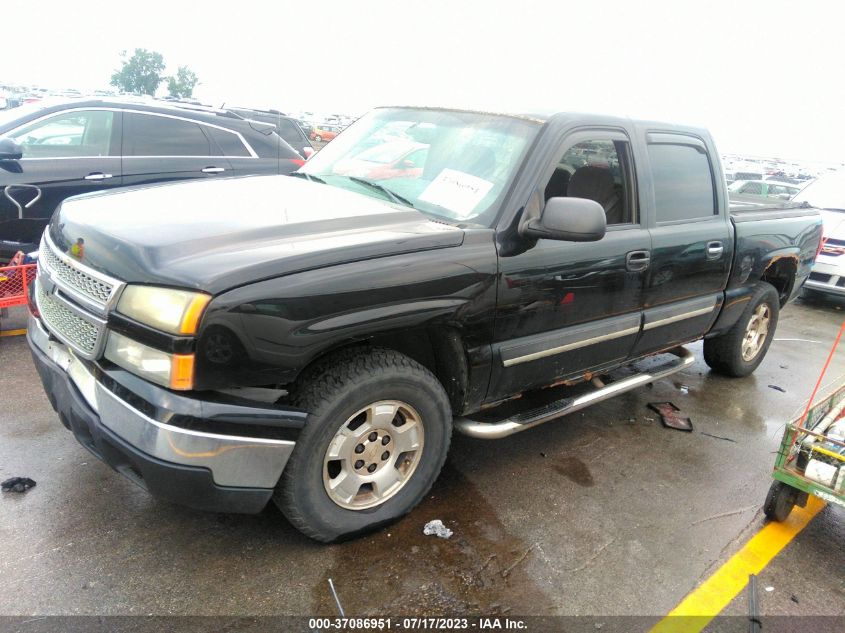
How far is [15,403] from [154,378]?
2.16m

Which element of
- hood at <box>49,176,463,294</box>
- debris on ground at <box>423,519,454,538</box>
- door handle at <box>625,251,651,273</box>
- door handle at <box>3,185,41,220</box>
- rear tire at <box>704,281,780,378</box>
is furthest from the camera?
door handle at <box>3,185,41,220</box>

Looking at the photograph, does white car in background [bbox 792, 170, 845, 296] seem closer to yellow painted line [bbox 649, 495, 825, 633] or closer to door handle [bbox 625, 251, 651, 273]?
door handle [bbox 625, 251, 651, 273]

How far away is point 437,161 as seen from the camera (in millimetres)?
3377

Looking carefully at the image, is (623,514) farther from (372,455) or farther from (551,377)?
(372,455)

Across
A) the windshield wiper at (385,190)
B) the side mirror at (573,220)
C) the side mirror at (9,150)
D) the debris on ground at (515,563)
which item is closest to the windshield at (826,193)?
the side mirror at (573,220)

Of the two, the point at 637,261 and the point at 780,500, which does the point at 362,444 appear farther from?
the point at 780,500

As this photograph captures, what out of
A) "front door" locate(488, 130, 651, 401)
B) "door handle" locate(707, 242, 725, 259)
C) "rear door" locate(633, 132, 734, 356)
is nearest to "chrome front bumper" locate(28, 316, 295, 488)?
"front door" locate(488, 130, 651, 401)

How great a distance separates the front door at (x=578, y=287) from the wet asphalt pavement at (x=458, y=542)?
60 cm

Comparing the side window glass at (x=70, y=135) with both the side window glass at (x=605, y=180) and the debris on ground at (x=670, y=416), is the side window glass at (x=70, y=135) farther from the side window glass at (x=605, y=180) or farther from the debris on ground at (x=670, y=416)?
the debris on ground at (x=670, y=416)

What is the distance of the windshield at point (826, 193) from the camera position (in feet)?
30.3

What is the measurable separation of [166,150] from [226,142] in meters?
0.62

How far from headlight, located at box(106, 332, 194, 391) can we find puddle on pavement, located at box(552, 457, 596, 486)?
226 cm

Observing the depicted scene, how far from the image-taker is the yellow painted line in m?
2.61

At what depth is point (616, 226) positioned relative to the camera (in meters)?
3.56
